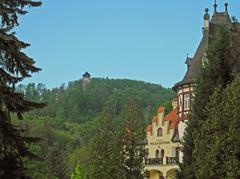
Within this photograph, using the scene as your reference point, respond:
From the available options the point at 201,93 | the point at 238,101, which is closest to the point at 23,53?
the point at 238,101

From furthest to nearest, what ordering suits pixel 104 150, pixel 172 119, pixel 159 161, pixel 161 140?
pixel 172 119
pixel 159 161
pixel 161 140
pixel 104 150

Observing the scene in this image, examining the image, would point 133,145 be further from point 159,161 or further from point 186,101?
point 159,161

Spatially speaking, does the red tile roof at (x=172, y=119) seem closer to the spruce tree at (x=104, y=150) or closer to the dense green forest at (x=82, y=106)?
the spruce tree at (x=104, y=150)

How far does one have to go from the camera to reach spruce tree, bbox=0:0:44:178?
52.4 ft

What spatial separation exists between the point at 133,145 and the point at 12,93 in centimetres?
2617

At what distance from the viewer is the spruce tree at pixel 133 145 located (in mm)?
41500

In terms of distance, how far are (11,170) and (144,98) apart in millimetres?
135648

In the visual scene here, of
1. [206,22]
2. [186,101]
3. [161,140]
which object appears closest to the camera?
[206,22]

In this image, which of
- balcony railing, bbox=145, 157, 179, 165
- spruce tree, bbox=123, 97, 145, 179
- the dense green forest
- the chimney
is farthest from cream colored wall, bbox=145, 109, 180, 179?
the dense green forest

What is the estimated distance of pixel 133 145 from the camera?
4166 centimetres

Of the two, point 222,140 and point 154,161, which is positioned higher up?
point 154,161

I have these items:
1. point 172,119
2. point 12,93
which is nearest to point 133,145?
point 172,119

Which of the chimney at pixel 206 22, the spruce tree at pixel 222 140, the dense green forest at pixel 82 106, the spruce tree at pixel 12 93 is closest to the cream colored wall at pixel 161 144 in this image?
the chimney at pixel 206 22

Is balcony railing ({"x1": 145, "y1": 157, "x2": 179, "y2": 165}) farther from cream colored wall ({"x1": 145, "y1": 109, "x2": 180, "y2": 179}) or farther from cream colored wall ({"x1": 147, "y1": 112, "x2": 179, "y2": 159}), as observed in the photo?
cream colored wall ({"x1": 147, "y1": 112, "x2": 179, "y2": 159})
